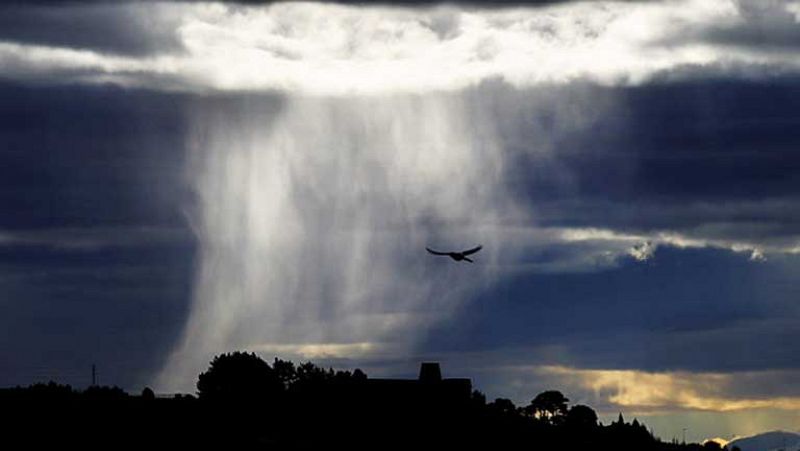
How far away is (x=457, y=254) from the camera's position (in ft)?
583
